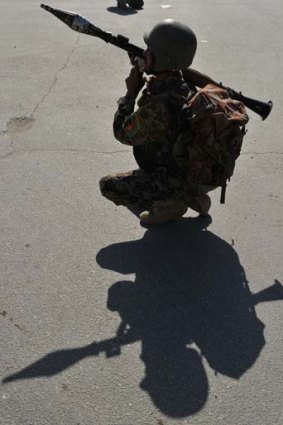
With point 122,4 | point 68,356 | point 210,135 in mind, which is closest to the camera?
point 68,356

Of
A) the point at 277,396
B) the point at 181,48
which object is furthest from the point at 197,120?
the point at 277,396

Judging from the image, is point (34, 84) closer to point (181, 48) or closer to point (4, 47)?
point (4, 47)

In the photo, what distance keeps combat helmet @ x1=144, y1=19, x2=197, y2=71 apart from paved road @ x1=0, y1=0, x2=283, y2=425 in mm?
1103

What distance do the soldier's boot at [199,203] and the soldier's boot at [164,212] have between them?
0.05 m

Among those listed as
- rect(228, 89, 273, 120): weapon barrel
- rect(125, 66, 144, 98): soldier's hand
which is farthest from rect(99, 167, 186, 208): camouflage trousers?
rect(228, 89, 273, 120): weapon barrel

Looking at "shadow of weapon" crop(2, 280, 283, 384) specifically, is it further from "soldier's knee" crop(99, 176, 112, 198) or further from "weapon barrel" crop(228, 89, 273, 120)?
"weapon barrel" crop(228, 89, 273, 120)

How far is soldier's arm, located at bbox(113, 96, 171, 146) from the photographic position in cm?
323

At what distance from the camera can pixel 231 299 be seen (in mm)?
3154

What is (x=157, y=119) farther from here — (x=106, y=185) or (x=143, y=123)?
(x=106, y=185)

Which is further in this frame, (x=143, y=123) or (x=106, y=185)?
(x=106, y=185)

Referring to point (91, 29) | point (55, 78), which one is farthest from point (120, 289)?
point (55, 78)

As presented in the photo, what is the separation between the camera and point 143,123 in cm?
328

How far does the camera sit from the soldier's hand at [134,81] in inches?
135

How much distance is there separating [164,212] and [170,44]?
3.53 ft
